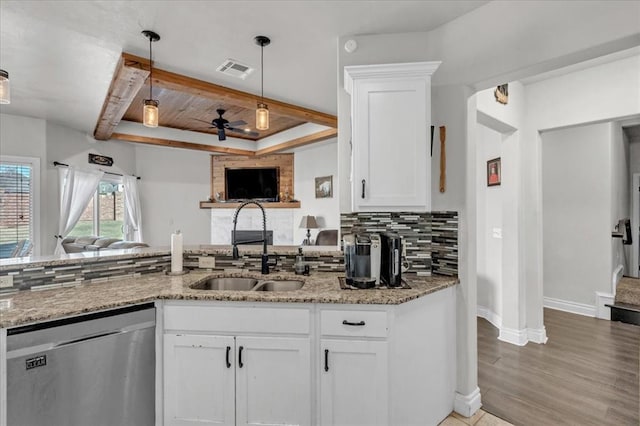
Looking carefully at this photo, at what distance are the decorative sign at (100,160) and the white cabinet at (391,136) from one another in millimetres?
4986

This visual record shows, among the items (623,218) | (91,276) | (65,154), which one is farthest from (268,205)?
(623,218)

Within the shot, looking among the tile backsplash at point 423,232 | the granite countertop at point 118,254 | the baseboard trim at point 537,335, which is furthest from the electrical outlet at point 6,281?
the baseboard trim at point 537,335

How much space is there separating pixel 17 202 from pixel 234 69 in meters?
3.72

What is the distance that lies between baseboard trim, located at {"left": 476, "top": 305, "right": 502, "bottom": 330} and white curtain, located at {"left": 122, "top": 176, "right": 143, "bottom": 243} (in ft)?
18.7

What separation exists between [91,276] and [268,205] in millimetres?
4709

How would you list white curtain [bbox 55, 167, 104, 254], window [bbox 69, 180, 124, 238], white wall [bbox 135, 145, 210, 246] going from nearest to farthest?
1. white curtain [bbox 55, 167, 104, 254]
2. window [bbox 69, 180, 124, 238]
3. white wall [bbox 135, 145, 210, 246]

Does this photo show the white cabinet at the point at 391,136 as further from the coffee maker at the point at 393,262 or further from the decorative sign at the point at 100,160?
the decorative sign at the point at 100,160

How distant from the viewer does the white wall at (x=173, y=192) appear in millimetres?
6141

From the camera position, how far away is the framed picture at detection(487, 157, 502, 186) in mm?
3489

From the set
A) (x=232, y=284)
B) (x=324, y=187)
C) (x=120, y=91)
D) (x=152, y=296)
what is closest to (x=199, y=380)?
(x=152, y=296)

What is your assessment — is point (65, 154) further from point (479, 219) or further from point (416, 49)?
point (479, 219)

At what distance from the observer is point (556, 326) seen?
11.9 ft

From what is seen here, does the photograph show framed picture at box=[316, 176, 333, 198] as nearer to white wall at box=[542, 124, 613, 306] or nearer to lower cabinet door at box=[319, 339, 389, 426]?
white wall at box=[542, 124, 613, 306]

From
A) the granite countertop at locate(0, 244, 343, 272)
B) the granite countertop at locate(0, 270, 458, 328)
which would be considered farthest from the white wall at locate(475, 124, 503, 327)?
the granite countertop at locate(0, 244, 343, 272)
